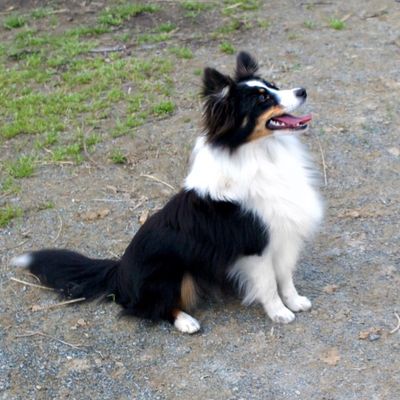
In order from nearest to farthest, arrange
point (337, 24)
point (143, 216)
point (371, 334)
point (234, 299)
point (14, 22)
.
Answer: point (371, 334) < point (234, 299) < point (143, 216) < point (337, 24) < point (14, 22)

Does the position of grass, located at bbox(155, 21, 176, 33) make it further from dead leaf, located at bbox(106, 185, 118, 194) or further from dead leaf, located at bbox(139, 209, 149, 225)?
dead leaf, located at bbox(139, 209, 149, 225)

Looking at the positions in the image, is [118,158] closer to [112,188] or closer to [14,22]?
[112,188]

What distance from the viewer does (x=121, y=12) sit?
812cm

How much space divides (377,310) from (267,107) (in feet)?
4.23

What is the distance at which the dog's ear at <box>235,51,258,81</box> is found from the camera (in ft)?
12.6

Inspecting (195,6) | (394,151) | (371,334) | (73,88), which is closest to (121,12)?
(195,6)

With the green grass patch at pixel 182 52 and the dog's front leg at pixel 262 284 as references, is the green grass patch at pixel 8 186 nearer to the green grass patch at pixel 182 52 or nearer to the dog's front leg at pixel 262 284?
the dog's front leg at pixel 262 284

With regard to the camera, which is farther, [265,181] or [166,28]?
[166,28]

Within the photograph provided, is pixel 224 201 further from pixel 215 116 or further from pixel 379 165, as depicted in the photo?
pixel 379 165

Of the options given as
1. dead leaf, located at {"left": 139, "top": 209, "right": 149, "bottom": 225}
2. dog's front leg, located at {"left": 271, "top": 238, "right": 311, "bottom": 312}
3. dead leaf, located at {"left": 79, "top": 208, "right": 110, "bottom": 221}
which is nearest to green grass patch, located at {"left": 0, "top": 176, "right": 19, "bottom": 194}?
dead leaf, located at {"left": 79, "top": 208, "right": 110, "bottom": 221}

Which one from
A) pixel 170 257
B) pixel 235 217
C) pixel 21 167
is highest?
pixel 235 217

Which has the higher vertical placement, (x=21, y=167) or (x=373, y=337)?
(x=21, y=167)

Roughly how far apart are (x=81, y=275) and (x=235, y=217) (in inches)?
40.7

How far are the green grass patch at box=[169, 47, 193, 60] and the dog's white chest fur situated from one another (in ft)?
11.4
